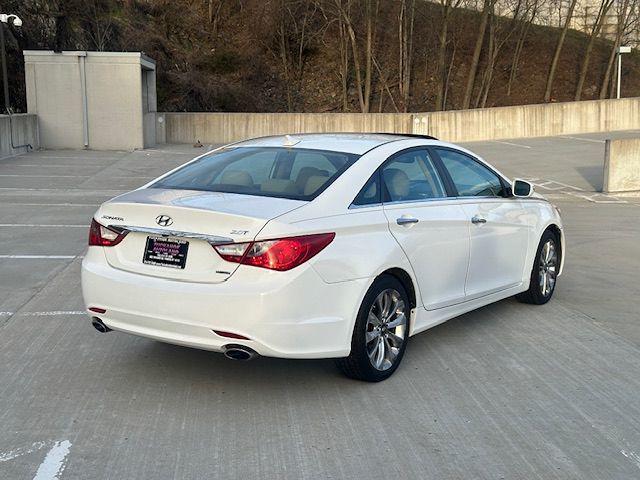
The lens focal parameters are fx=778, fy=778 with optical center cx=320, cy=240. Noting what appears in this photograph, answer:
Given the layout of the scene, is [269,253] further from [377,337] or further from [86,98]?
[86,98]

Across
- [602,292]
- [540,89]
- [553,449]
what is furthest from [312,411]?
[540,89]

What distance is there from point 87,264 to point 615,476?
3258 mm

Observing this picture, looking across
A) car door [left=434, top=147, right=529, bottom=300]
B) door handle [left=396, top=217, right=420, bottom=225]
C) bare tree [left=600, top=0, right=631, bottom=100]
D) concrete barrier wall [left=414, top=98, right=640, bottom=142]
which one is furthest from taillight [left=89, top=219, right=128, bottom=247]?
bare tree [left=600, top=0, right=631, bottom=100]

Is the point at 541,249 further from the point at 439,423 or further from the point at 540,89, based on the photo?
the point at 540,89

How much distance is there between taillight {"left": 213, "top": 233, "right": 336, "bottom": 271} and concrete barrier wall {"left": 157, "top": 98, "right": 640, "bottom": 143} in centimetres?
2992

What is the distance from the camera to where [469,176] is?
20.4ft

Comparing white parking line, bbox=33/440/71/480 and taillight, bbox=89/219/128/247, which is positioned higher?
taillight, bbox=89/219/128/247

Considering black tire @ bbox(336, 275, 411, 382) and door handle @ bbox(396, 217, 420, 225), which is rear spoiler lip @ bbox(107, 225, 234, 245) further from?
door handle @ bbox(396, 217, 420, 225)

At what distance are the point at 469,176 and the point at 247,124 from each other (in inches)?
1298

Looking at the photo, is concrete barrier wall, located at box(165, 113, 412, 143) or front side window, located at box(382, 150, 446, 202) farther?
concrete barrier wall, located at box(165, 113, 412, 143)

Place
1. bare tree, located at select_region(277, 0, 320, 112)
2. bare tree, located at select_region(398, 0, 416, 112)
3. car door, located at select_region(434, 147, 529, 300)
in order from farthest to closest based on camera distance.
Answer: bare tree, located at select_region(277, 0, 320, 112) → bare tree, located at select_region(398, 0, 416, 112) → car door, located at select_region(434, 147, 529, 300)

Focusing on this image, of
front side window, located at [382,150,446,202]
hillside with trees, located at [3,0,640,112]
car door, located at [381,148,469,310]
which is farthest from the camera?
hillside with trees, located at [3,0,640,112]

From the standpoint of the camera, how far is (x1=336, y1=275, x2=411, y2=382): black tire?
4723 millimetres

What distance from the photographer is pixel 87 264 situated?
193 inches
